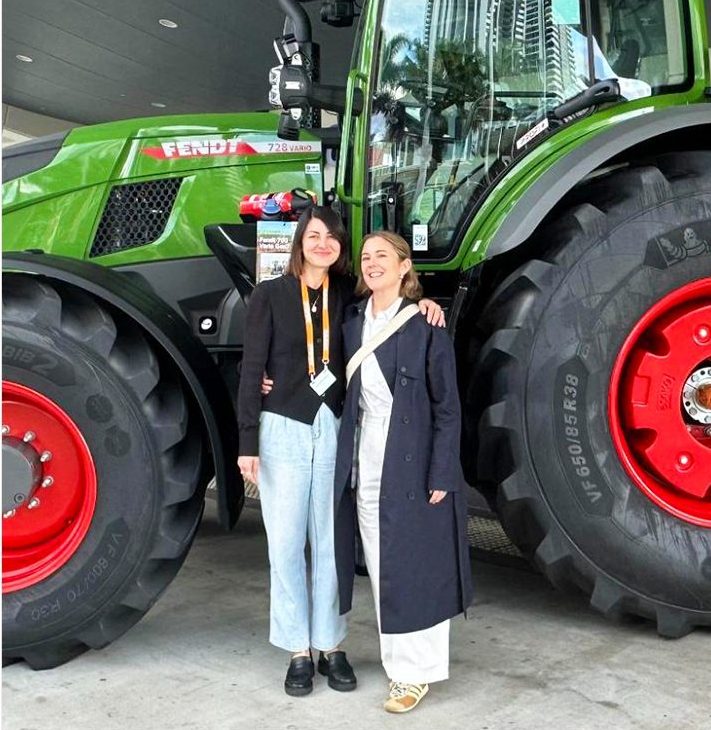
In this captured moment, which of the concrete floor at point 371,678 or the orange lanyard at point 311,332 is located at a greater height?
the orange lanyard at point 311,332

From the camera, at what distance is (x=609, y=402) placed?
9.27 feet

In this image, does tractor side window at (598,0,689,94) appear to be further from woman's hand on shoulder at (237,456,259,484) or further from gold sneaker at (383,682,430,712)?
gold sneaker at (383,682,430,712)

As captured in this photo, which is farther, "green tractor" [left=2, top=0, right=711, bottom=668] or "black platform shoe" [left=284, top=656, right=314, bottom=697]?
"green tractor" [left=2, top=0, right=711, bottom=668]

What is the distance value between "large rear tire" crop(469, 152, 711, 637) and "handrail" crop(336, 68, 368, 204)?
2.17 ft

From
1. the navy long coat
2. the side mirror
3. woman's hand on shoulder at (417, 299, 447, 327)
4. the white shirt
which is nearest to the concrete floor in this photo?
the navy long coat

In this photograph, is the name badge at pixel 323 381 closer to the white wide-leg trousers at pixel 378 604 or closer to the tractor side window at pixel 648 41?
the white wide-leg trousers at pixel 378 604

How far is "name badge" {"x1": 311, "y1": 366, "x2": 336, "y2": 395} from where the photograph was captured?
8.70 feet

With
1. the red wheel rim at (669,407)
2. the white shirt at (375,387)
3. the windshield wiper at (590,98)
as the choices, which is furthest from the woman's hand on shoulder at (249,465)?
the windshield wiper at (590,98)

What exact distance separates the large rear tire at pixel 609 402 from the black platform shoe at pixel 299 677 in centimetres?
77

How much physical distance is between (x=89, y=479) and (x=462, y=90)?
180 centimetres

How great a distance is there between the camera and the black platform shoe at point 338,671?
2.61 m

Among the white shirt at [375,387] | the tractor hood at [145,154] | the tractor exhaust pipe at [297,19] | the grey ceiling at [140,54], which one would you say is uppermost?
the grey ceiling at [140,54]

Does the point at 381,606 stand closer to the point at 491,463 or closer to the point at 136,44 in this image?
A: the point at 491,463

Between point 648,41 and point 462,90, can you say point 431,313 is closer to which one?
point 462,90
